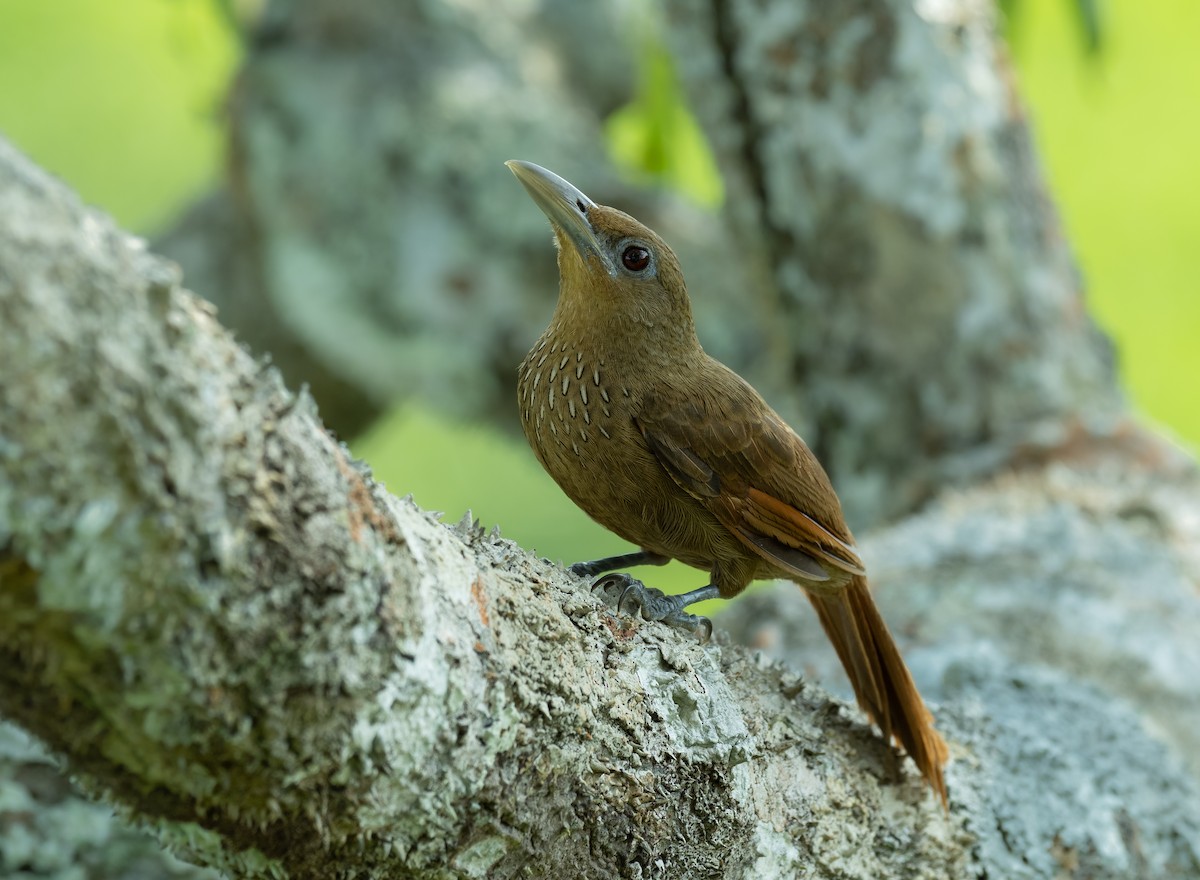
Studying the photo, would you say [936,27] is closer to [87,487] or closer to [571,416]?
[571,416]

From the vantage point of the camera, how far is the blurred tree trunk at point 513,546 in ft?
3.78

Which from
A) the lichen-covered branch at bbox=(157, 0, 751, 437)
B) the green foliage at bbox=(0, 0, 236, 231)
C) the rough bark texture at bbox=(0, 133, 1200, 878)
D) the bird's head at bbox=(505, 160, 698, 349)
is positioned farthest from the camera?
the green foliage at bbox=(0, 0, 236, 231)

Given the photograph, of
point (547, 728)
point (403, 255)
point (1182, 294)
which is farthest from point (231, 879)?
point (1182, 294)

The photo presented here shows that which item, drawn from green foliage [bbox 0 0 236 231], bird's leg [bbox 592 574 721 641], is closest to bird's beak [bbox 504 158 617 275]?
bird's leg [bbox 592 574 721 641]

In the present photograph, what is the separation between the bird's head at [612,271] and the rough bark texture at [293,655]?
0.67m

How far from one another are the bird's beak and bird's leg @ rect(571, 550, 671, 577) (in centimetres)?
54

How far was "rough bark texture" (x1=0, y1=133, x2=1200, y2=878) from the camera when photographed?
3.57 ft

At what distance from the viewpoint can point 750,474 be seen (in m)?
2.28

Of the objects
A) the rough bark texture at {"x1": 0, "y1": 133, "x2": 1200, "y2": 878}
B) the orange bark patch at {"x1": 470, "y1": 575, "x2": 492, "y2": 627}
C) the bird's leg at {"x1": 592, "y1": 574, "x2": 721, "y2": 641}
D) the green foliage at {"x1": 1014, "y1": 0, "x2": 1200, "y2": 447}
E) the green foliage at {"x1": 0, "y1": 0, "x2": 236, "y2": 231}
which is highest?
the green foliage at {"x1": 1014, "y1": 0, "x2": 1200, "y2": 447}

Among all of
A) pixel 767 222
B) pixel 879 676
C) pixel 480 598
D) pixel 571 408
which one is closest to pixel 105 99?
pixel 767 222

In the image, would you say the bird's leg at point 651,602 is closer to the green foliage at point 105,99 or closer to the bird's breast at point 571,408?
the bird's breast at point 571,408

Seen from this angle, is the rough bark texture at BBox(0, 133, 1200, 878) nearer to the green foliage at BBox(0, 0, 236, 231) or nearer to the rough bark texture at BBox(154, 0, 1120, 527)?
the rough bark texture at BBox(154, 0, 1120, 527)

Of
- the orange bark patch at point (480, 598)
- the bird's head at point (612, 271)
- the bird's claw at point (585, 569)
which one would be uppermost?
the bird's head at point (612, 271)

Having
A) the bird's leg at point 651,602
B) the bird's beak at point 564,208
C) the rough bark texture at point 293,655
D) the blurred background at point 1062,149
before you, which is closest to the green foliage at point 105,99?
the blurred background at point 1062,149
